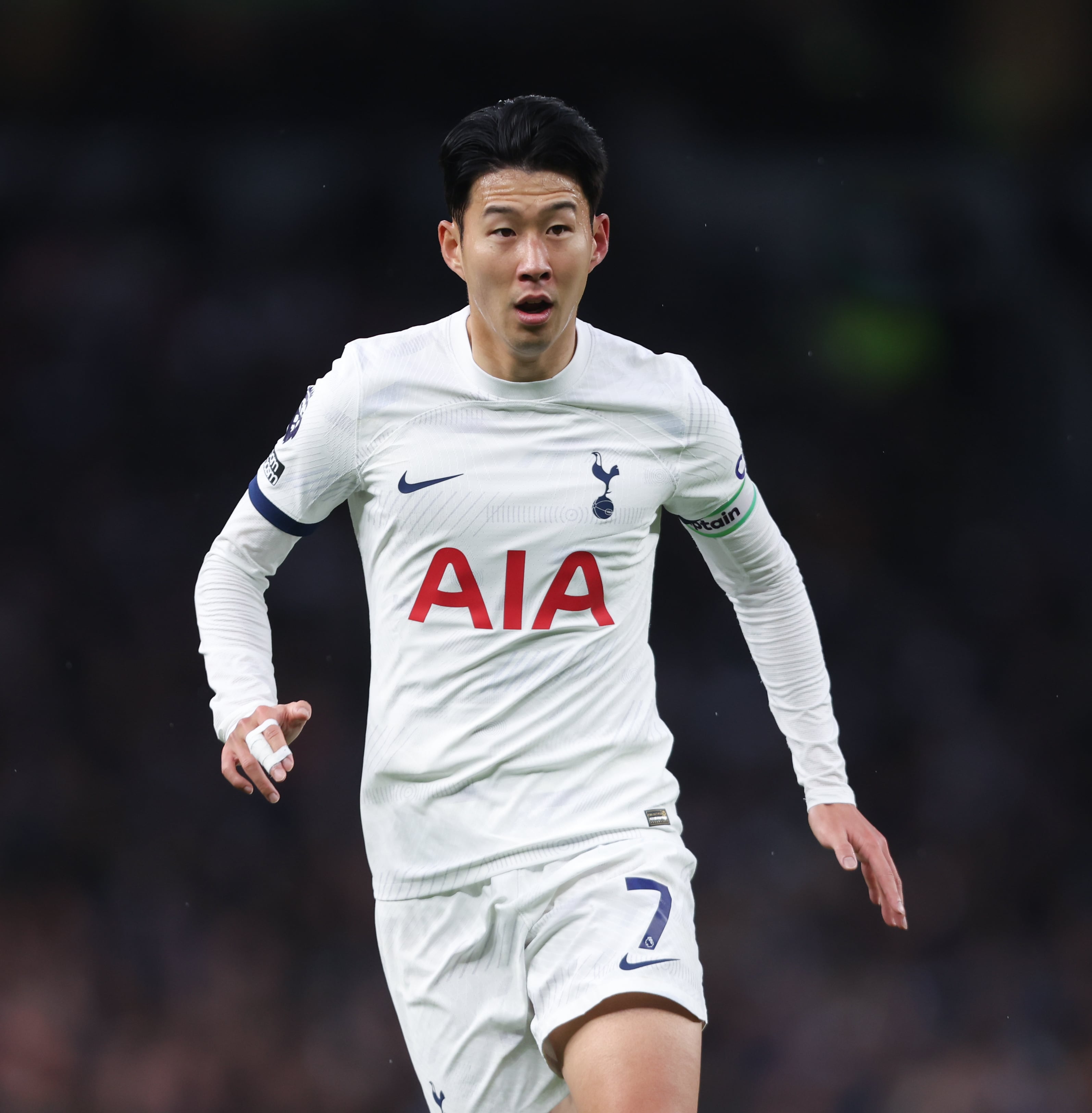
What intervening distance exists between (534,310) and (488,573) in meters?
0.52

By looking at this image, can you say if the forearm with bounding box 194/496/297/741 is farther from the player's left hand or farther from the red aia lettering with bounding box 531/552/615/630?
the player's left hand

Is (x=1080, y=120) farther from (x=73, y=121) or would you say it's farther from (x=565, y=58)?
(x=73, y=121)

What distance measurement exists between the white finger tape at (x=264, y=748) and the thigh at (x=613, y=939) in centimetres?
57

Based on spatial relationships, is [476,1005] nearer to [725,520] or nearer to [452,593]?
[452,593]

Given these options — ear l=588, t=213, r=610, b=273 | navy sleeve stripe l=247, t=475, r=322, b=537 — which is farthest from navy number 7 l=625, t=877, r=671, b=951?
ear l=588, t=213, r=610, b=273

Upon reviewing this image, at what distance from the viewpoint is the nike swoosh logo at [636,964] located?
8.54ft

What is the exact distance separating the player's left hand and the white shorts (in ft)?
1.29

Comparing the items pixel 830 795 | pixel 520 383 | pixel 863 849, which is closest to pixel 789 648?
pixel 830 795

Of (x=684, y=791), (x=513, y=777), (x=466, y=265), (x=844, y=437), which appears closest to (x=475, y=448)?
(x=466, y=265)

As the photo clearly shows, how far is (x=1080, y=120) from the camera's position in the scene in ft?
25.6

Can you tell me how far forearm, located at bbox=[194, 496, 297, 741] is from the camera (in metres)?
2.91

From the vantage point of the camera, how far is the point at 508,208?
2844 mm

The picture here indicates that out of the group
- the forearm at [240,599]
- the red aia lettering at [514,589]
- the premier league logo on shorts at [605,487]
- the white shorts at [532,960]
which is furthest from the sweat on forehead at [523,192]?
the white shorts at [532,960]

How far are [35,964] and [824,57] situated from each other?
586 cm
